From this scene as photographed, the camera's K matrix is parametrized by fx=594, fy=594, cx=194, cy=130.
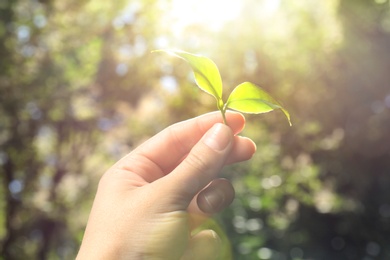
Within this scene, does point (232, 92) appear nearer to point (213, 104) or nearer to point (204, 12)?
point (213, 104)

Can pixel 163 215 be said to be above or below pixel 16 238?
above

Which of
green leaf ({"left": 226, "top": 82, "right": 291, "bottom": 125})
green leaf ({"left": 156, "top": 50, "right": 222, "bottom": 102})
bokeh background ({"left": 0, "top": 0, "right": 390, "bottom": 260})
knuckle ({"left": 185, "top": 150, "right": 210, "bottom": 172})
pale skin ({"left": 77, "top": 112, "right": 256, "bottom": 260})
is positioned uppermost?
green leaf ({"left": 156, "top": 50, "right": 222, "bottom": 102})

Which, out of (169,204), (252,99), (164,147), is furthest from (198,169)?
(164,147)

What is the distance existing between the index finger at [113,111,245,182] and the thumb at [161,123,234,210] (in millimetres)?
245

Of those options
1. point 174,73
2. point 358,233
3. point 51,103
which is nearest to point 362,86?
point 358,233

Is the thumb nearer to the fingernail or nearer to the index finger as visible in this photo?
the fingernail

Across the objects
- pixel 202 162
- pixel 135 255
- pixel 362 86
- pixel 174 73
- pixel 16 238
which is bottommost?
pixel 16 238

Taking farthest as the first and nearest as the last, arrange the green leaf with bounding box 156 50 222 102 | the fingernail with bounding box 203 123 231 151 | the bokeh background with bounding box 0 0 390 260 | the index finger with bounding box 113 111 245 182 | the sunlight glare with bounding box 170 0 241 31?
the sunlight glare with bounding box 170 0 241 31 < the bokeh background with bounding box 0 0 390 260 < the index finger with bounding box 113 111 245 182 < the fingernail with bounding box 203 123 231 151 < the green leaf with bounding box 156 50 222 102

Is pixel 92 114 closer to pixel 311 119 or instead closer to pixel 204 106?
pixel 204 106

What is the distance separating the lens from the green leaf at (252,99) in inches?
59.5

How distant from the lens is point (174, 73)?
14734mm

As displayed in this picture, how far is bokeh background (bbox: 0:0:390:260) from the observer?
9703 millimetres

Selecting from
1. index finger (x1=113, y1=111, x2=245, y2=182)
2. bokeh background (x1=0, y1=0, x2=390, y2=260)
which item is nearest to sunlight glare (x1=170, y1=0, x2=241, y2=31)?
bokeh background (x1=0, y1=0, x2=390, y2=260)

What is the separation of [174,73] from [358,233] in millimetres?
6846
